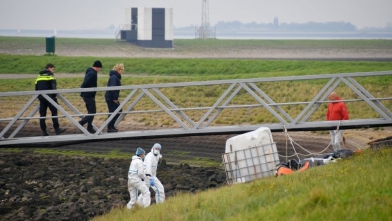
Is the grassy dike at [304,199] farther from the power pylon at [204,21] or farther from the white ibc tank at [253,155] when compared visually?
the power pylon at [204,21]

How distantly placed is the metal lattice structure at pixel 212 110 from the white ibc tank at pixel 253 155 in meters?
0.56

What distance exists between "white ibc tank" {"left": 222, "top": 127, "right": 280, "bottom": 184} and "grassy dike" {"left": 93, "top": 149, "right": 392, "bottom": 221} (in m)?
1.56

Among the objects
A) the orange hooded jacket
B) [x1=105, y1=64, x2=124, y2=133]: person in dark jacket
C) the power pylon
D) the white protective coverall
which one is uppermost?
the power pylon

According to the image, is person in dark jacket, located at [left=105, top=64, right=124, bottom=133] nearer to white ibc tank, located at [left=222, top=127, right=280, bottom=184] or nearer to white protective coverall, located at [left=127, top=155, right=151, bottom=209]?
white protective coverall, located at [left=127, top=155, right=151, bottom=209]

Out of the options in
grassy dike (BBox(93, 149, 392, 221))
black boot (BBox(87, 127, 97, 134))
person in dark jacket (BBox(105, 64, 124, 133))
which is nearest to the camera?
grassy dike (BBox(93, 149, 392, 221))

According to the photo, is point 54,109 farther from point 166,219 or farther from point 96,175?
point 166,219

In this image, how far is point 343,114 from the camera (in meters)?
24.0

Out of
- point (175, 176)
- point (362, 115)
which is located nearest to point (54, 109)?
point (175, 176)

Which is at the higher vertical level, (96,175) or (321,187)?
(321,187)

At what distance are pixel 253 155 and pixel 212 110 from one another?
165 centimetres

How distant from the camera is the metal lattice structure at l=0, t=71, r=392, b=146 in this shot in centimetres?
2286

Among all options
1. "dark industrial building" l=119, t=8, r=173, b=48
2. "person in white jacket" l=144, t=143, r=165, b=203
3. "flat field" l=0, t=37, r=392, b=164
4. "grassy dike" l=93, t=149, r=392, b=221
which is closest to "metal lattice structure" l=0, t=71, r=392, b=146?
"flat field" l=0, t=37, r=392, b=164

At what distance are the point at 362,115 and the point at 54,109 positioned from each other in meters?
15.3

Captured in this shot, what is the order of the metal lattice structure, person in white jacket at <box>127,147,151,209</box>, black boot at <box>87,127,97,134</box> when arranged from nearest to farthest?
1. person in white jacket at <box>127,147,151,209</box>
2. the metal lattice structure
3. black boot at <box>87,127,97,134</box>
